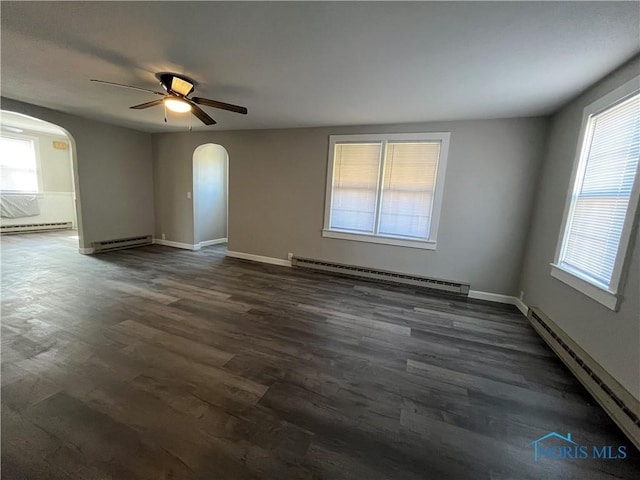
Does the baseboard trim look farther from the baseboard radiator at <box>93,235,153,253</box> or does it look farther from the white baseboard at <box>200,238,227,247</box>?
the white baseboard at <box>200,238,227,247</box>

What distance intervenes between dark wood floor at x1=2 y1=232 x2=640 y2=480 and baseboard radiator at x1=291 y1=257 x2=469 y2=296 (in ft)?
2.03

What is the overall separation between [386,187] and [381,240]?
90 centimetres

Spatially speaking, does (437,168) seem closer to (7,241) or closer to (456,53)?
(456,53)

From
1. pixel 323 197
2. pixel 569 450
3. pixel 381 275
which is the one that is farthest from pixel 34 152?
pixel 569 450

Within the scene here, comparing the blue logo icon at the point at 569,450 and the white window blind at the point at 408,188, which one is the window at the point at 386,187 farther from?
the blue logo icon at the point at 569,450

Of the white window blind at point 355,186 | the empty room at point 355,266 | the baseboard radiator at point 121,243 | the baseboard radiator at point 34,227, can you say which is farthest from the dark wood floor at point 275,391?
the baseboard radiator at point 34,227

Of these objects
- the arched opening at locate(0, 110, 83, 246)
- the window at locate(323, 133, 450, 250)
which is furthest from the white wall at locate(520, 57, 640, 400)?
the arched opening at locate(0, 110, 83, 246)

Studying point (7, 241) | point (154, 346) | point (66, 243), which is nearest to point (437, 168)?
point (154, 346)

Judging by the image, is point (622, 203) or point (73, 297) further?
point (73, 297)

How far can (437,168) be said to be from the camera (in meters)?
3.99

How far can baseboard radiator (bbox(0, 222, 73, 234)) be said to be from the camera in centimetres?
662

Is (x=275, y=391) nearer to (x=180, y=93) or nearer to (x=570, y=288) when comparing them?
(x=570, y=288)

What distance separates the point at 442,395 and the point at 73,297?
Answer: 4246mm

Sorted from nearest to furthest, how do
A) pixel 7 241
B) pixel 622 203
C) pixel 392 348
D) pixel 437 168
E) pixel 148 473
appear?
pixel 148 473
pixel 622 203
pixel 392 348
pixel 437 168
pixel 7 241
